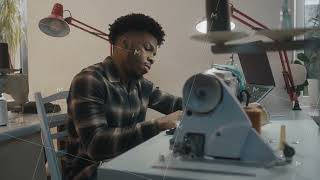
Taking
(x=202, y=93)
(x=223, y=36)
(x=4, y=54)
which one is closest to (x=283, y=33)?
(x=223, y=36)

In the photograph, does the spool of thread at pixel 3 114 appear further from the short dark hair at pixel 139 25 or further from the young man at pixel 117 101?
the short dark hair at pixel 139 25

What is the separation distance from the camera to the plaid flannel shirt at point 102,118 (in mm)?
592

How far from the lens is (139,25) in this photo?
495mm

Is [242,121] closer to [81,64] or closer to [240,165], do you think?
[240,165]

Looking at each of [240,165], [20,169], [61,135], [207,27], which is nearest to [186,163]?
[240,165]

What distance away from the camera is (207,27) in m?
0.31

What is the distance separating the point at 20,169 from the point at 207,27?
0.64m

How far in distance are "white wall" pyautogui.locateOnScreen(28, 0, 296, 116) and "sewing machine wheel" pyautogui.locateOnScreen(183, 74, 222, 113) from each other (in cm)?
1

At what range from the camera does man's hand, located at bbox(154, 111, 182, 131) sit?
551 mm

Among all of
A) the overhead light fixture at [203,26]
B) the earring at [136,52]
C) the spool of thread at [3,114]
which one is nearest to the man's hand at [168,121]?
the earring at [136,52]

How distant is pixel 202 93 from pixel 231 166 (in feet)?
0.26

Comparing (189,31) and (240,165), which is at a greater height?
(189,31)

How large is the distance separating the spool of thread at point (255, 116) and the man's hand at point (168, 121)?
0.13 m

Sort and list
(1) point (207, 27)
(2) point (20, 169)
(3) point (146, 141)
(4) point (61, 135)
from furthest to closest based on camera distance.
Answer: (2) point (20, 169) → (4) point (61, 135) → (3) point (146, 141) → (1) point (207, 27)
